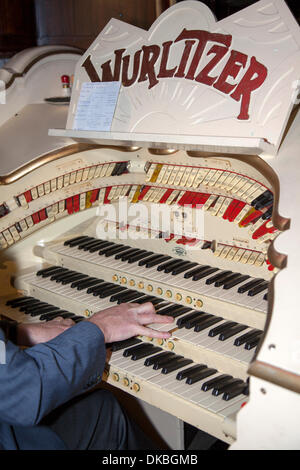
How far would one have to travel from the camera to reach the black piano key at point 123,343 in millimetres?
2113

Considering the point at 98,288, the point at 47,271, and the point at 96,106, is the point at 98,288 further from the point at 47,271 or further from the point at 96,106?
the point at 96,106

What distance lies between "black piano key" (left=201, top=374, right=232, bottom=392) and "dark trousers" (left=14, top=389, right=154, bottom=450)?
0.37 metres

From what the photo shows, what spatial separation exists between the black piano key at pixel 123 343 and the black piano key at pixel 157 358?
0.14 meters

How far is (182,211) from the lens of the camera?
96.4 inches

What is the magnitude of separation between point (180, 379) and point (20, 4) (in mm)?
3298

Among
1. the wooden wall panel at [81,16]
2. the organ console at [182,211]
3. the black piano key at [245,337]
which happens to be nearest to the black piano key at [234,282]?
the organ console at [182,211]

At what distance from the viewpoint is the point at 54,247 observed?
2916 mm

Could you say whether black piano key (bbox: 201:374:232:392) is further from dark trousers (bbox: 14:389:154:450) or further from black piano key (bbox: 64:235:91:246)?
black piano key (bbox: 64:235:91:246)

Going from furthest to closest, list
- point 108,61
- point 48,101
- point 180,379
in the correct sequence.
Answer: point 48,101, point 108,61, point 180,379

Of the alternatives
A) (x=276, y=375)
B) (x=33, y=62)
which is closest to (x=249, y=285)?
(x=276, y=375)

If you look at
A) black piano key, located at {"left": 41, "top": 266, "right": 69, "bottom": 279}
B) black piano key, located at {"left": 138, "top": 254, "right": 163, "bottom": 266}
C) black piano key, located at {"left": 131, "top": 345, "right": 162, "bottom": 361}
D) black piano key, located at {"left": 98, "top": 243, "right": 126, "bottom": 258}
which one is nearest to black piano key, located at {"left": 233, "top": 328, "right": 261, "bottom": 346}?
black piano key, located at {"left": 131, "top": 345, "right": 162, "bottom": 361}

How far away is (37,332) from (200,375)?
0.70 m
